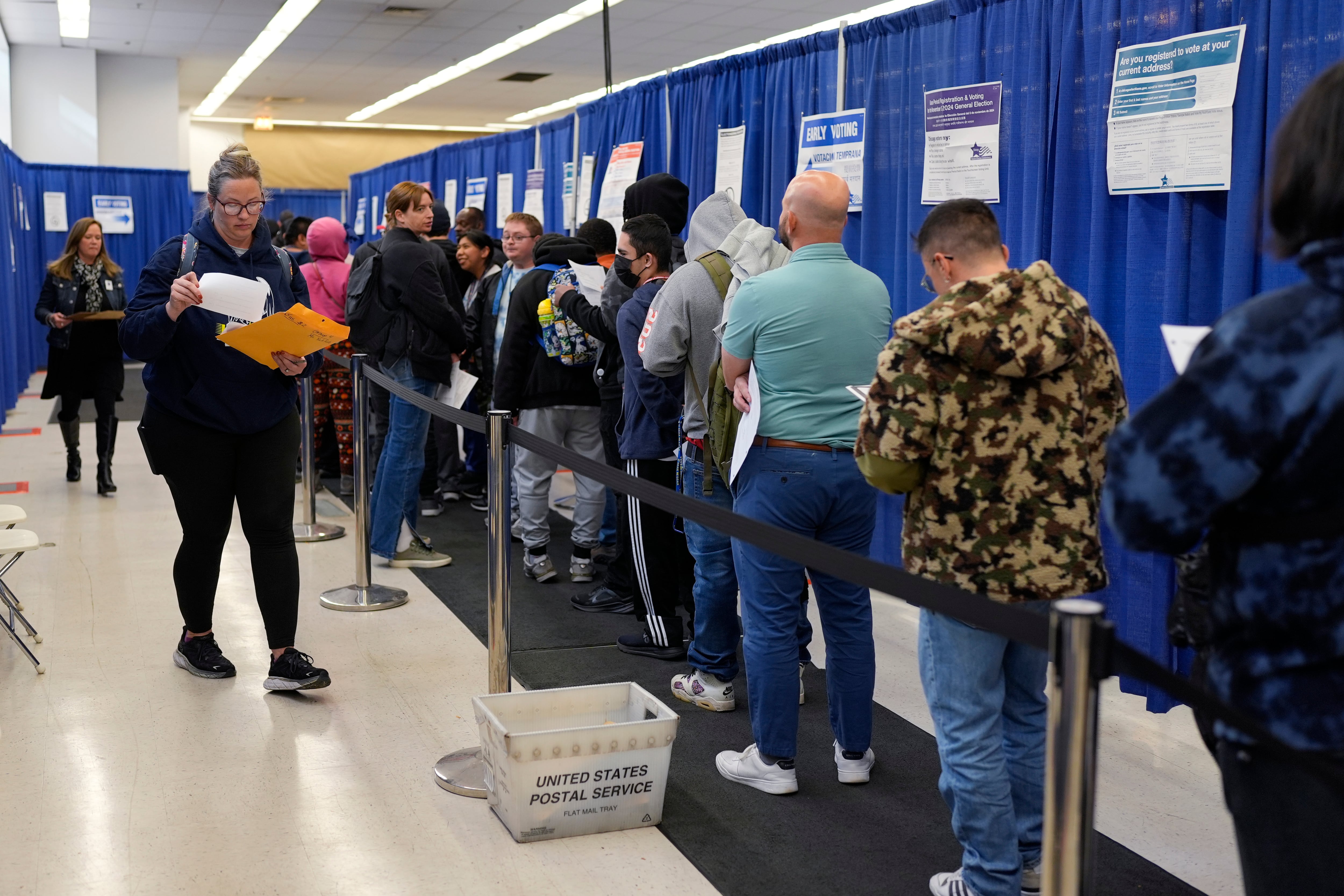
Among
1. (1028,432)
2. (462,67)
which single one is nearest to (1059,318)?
(1028,432)

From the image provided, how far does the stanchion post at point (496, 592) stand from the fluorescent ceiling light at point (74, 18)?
1152cm

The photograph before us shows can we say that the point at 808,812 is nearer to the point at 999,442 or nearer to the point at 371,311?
the point at 999,442

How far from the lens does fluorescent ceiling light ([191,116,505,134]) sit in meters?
20.2

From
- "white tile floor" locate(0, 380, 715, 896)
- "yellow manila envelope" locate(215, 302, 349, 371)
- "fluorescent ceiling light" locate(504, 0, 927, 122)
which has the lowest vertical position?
"white tile floor" locate(0, 380, 715, 896)

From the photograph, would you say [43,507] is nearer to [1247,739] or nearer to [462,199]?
[462,199]

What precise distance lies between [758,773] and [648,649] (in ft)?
3.67

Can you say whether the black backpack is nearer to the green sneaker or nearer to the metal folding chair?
the green sneaker

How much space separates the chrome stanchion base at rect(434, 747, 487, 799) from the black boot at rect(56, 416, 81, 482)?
15.3 feet

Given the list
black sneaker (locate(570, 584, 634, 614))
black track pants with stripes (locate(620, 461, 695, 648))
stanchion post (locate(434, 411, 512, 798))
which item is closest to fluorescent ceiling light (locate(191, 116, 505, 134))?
black sneaker (locate(570, 584, 634, 614))

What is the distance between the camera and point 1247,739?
1253mm

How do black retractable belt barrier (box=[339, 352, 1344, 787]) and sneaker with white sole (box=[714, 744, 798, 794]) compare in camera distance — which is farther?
sneaker with white sole (box=[714, 744, 798, 794])

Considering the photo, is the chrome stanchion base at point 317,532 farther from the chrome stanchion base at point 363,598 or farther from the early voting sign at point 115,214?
the early voting sign at point 115,214

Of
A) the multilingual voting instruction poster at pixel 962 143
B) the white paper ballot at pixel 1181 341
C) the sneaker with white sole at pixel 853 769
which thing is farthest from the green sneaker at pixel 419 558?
the white paper ballot at pixel 1181 341

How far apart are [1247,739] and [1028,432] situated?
853 millimetres
